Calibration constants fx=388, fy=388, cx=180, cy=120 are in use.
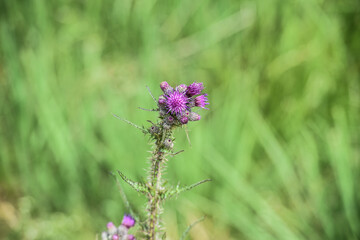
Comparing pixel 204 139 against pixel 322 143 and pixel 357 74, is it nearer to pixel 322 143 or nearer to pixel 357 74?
pixel 322 143

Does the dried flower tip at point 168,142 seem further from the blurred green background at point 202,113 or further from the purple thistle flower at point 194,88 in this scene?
the blurred green background at point 202,113

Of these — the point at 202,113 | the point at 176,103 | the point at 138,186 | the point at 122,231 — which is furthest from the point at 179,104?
the point at 202,113

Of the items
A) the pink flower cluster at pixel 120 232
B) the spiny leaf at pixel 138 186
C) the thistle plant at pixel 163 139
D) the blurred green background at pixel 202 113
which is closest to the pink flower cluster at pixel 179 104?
the thistle plant at pixel 163 139

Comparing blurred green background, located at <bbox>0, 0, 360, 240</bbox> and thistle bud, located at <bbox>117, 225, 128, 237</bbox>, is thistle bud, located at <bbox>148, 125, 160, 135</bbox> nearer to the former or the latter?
thistle bud, located at <bbox>117, 225, 128, 237</bbox>

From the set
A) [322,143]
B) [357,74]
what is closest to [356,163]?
[322,143]

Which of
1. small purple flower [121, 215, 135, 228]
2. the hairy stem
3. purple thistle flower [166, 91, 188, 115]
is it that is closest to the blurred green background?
small purple flower [121, 215, 135, 228]
